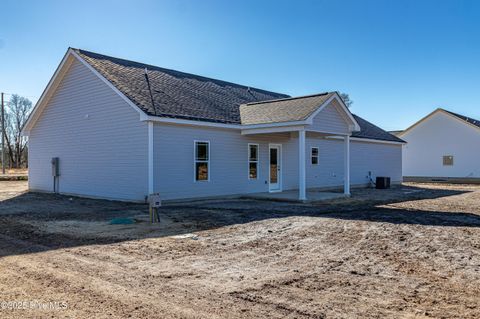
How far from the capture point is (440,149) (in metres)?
32.2

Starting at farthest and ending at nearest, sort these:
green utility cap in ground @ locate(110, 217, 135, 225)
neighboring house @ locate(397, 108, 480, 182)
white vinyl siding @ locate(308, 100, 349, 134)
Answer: neighboring house @ locate(397, 108, 480, 182) < white vinyl siding @ locate(308, 100, 349, 134) < green utility cap in ground @ locate(110, 217, 135, 225)

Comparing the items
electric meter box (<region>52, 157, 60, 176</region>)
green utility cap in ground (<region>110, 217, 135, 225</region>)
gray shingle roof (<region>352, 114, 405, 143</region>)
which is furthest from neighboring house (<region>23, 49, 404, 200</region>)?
gray shingle roof (<region>352, 114, 405, 143</region>)

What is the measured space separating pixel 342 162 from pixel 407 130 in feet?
47.2

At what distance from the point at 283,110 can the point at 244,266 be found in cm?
1101

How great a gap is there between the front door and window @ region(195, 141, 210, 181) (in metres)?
3.80

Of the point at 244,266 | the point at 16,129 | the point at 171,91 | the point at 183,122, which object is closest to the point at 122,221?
the point at 244,266

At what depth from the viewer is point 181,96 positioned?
16.3 meters

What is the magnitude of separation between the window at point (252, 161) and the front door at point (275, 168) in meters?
0.97

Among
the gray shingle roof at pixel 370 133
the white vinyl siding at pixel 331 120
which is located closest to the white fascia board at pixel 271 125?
the white vinyl siding at pixel 331 120

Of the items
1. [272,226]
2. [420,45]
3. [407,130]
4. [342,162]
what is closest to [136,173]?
[272,226]

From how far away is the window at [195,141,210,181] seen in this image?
14953mm

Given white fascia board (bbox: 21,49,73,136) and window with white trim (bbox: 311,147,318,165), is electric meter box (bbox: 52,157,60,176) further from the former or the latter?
window with white trim (bbox: 311,147,318,165)

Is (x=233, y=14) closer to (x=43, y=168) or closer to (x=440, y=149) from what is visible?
(x=43, y=168)

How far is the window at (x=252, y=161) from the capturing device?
17016mm
